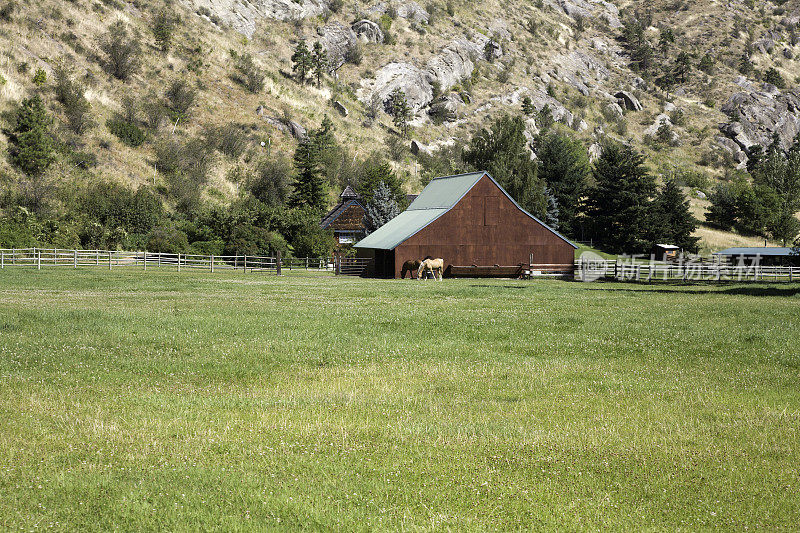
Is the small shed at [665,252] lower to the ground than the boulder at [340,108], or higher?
lower

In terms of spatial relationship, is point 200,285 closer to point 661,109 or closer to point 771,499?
point 771,499

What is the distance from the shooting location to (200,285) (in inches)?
1460

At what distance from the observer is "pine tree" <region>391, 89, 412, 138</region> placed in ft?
480

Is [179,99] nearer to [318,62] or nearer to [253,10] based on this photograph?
[318,62]

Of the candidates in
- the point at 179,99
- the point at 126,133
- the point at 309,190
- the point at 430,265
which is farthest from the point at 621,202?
the point at 179,99

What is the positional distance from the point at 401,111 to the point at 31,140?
84853 millimetres

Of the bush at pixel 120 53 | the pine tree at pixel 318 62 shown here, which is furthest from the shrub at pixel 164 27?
the pine tree at pixel 318 62

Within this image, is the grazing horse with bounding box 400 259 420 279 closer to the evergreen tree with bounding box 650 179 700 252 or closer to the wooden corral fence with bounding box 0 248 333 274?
the wooden corral fence with bounding box 0 248 333 274

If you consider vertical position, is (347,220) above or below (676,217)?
below

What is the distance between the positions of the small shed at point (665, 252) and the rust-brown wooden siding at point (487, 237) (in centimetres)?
3279

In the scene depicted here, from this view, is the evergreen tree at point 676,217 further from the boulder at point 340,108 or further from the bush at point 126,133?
the bush at point 126,133

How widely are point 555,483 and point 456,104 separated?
160 metres

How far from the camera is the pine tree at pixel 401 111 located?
5758 inches

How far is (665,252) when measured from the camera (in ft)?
282
